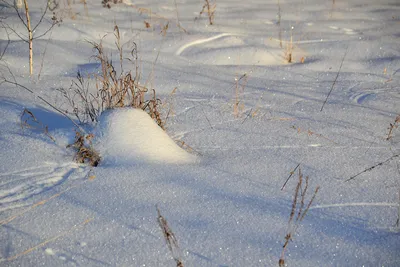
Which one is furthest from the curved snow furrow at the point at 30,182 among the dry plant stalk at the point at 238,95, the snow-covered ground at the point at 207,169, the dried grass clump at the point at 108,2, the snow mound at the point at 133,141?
the dried grass clump at the point at 108,2

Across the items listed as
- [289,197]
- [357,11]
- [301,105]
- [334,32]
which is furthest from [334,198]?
[357,11]

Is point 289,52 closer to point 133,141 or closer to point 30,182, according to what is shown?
point 133,141

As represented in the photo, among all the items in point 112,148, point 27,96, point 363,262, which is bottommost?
point 363,262

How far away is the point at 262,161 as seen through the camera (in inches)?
64.1

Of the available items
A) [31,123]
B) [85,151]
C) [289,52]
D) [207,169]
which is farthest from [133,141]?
[289,52]

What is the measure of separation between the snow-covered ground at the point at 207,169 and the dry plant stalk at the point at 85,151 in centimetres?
3

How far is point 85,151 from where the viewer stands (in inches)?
64.2

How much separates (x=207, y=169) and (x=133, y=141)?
33 centimetres

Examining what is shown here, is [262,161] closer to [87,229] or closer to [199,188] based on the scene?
[199,188]

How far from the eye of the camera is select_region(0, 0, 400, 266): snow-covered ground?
45.7 inches

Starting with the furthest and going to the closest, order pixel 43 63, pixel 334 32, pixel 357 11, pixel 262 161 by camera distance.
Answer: pixel 357 11, pixel 334 32, pixel 43 63, pixel 262 161

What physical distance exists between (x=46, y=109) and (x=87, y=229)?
3.23 feet

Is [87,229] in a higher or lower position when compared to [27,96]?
lower

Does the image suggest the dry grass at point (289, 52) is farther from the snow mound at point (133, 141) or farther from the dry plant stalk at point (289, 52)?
the snow mound at point (133, 141)
